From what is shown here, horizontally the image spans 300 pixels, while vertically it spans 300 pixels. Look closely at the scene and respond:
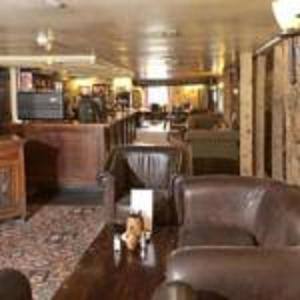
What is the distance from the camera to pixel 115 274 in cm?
282

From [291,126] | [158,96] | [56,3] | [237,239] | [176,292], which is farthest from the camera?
[158,96]

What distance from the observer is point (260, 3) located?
131 inches

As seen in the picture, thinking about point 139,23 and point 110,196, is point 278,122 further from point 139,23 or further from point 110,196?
point 139,23

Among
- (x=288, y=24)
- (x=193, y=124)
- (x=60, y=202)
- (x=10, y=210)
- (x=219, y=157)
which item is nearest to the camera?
(x=288, y=24)

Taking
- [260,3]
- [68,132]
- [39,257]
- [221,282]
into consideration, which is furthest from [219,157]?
[221,282]

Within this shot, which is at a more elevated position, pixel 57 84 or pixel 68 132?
pixel 57 84

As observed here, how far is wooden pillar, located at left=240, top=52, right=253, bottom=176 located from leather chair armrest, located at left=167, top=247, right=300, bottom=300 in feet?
19.1

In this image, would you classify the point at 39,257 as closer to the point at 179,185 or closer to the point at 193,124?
the point at 179,185

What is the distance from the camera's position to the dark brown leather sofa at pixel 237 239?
196 cm

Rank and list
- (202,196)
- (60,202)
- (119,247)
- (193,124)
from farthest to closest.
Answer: (193,124) < (60,202) < (202,196) < (119,247)

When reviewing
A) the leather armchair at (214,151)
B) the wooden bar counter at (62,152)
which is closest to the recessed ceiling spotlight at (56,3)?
the wooden bar counter at (62,152)

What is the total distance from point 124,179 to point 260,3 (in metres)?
2.56

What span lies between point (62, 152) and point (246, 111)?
2.81 metres

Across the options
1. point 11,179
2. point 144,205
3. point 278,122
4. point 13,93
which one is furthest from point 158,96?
point 144,205
